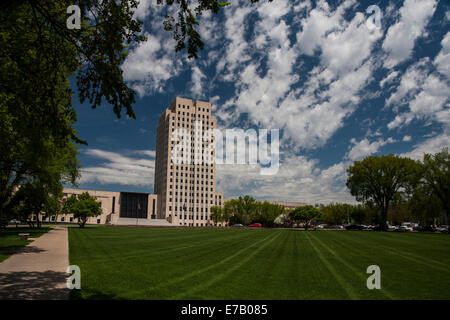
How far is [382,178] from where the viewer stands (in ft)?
196

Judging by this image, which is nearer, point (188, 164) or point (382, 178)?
point (382, 178)

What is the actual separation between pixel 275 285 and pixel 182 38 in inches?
318

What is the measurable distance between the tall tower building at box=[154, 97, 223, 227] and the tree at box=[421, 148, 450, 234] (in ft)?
319

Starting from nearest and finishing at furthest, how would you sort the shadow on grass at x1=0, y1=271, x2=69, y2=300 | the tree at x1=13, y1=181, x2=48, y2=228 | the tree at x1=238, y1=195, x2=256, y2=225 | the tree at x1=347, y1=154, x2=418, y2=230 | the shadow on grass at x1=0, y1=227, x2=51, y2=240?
1. the shadow on grass at x1=0, y1=271, x2=69, y2=300
2. the shadow on grass at x1=0, y1=227, x2=51, y2=240
3. the tree at x1=13, y1=181, x2=48, y2=228
4. the tree at x1=347, y1=154, x2=418, y2=230
5. the tree at x1=238, y1=195, x2=256, y2=225

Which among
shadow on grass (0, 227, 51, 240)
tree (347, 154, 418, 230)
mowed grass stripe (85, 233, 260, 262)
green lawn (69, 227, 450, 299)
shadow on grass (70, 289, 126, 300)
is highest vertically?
tree (347, 154, 418, 230)

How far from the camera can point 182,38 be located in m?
7.67

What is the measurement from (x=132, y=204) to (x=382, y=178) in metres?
109

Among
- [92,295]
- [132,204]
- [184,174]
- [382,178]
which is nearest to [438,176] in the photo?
[382,178]

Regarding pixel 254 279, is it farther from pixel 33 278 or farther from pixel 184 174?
pixel 184 174

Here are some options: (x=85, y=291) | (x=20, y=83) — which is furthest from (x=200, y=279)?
(x=20, y=83)

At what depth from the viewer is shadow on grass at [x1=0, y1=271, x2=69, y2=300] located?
6844 mm

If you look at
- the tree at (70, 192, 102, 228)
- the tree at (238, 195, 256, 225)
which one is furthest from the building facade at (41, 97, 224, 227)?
the tree at (70, 192, 102, 228)

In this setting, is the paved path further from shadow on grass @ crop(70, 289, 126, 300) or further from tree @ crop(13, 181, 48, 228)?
tree @ crop(13, 181, 48, 228)

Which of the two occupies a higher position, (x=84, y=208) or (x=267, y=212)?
(x=84, y=208)
